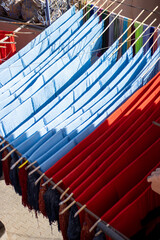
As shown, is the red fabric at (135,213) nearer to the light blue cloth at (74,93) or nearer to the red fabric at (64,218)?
the red fabric at (64,218)

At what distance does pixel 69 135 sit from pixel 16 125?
1.00 m

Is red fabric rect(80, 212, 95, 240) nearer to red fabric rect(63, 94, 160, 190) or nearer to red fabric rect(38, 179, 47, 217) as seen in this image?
red fabric rect(63, 94, 160, 190)

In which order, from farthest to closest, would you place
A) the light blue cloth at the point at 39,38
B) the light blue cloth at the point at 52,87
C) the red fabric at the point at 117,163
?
the light blue cloth at the point at 39,38 → the light blue cloth at the point at 52,87 → the red fabric at the point at 117,163

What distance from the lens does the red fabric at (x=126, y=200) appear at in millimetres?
3602

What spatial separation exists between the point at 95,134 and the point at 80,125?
0.39 metres

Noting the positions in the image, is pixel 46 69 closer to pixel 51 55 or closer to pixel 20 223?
pixel 51 55

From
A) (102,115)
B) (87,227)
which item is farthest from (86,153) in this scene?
(87,227)

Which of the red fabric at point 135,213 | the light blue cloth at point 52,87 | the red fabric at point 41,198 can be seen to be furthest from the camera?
the light blue cloth at point 52,87

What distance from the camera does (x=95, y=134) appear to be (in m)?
4.62

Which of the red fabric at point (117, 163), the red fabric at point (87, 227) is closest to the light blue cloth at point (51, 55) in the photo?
the red fabric at point (117, 163)

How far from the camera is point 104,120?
4.98m

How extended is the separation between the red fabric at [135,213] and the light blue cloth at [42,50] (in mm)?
3305

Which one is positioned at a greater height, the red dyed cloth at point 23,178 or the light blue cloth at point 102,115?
the light blue cloth at point 102,115

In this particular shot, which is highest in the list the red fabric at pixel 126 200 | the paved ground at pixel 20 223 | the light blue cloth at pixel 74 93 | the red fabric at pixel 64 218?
the light blue cloth at pixel 74 93
